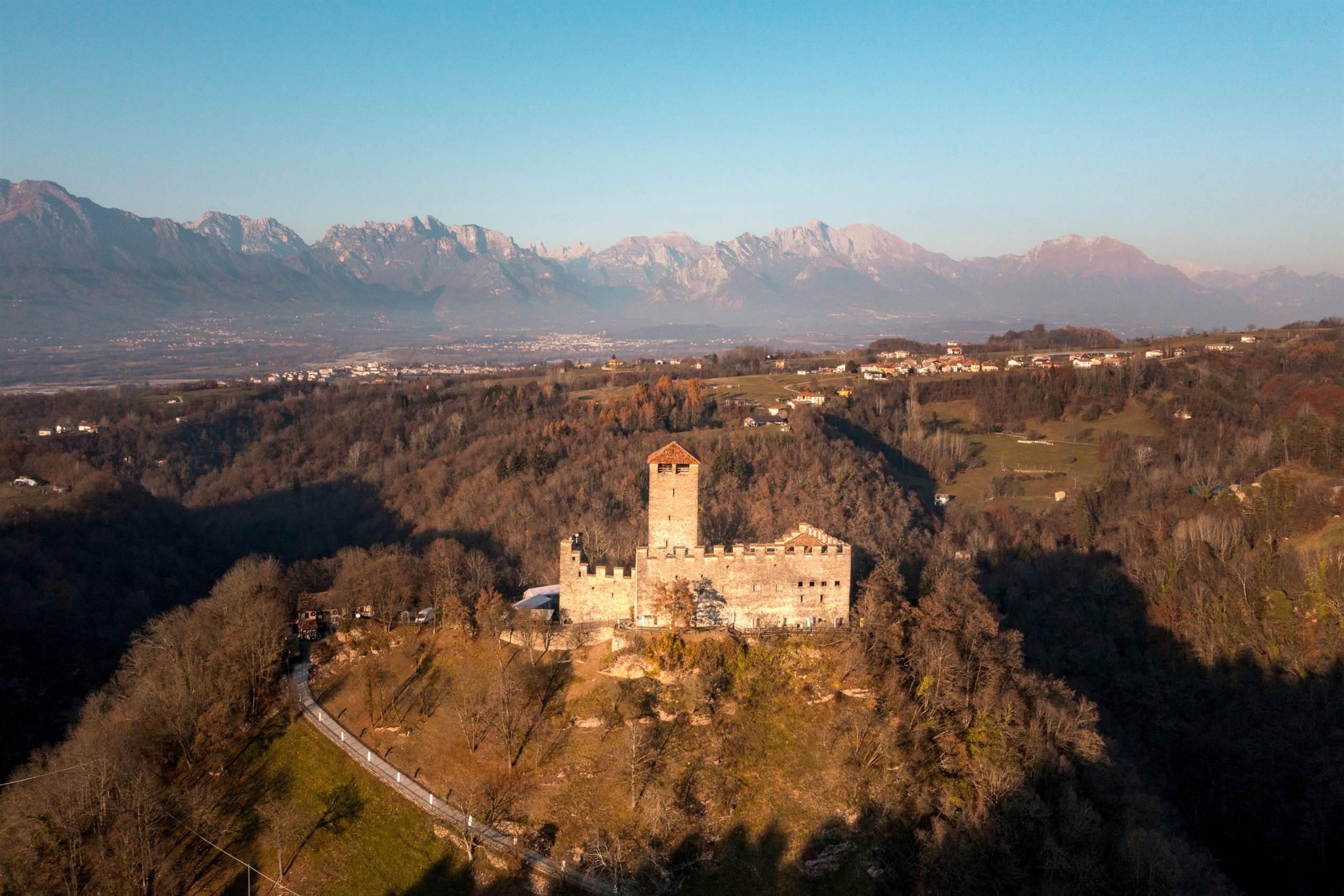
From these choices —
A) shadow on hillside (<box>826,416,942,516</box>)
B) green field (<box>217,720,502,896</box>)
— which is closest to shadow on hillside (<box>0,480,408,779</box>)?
green field (<box>217,720,502,896</box>)

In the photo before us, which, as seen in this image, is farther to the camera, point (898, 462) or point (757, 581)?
point (898, 462)

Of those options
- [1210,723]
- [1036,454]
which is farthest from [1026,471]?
[1210,723]

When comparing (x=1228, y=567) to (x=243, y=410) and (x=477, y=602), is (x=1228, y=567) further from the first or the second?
(x=243, y=410)

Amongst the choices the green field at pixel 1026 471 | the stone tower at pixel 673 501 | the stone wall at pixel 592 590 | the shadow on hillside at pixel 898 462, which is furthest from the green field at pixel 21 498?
the green field at pixel 1026 471

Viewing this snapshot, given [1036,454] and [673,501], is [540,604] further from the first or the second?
[1036,454]

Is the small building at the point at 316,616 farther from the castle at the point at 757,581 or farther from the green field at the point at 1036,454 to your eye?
the green field at the point at 1036,454

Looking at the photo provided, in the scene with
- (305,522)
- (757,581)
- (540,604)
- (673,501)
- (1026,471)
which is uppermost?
(673,501)
